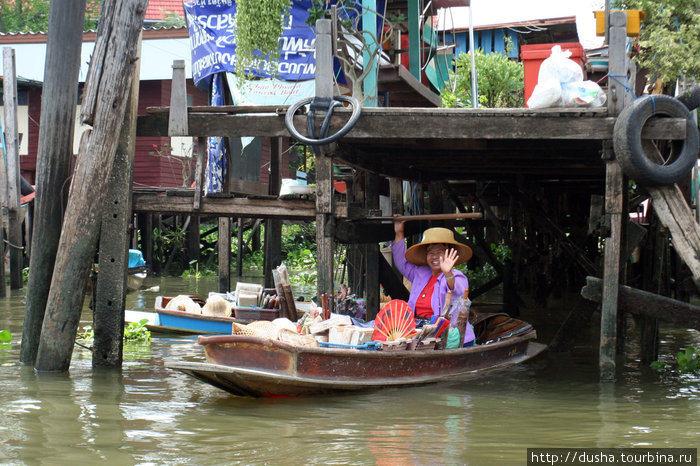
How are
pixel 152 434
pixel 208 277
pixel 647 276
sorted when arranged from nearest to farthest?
pixel 152 434 → pixel 647 276 → pixel 208 277

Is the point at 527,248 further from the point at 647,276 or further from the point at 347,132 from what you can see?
the point at 347,132

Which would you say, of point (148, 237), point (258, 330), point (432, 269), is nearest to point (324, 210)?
point (432, 269)

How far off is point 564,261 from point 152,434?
1140cm

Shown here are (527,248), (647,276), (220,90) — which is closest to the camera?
(647,276)

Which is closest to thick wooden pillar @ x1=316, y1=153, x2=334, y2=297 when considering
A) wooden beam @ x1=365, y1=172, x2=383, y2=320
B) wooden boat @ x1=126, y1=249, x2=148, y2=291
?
wooden beam @ x1=365, y1=172, x2=383, y2=320

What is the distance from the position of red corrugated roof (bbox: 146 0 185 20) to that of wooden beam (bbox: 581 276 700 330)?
2124 centimetres

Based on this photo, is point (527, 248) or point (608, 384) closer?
point (608, 384)

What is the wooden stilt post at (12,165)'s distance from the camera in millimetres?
14602

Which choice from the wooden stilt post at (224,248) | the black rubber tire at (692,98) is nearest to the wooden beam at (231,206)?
the black rubber tire at (692,98)

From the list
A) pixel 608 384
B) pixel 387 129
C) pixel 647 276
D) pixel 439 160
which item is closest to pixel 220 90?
pixel 439 160

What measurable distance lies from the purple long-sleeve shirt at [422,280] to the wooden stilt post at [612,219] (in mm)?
1285

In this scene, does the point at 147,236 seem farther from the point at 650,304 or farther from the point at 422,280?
the point at 650,304

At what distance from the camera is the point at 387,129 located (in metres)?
7.83

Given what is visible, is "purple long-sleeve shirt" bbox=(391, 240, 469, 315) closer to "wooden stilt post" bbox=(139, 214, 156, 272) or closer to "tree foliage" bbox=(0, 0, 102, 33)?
"wooden stilt post" bbox=(139, 214, 156, 272)
